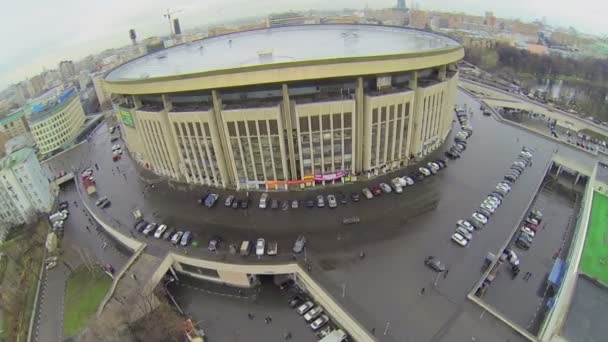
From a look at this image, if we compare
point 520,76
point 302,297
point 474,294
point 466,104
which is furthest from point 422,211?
point 520,76

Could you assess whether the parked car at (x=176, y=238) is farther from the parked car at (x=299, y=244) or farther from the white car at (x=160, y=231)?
the parked car at (x=299, y=244)

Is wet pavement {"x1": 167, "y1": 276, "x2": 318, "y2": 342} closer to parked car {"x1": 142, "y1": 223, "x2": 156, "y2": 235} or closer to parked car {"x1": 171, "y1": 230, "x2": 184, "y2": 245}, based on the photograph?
parked car {"x1": 171, "y1": 230, "x2": 184, "y2": 245}

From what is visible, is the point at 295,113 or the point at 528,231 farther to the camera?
the point at 295,113

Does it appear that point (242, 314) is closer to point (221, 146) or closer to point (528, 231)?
point (221, 146)

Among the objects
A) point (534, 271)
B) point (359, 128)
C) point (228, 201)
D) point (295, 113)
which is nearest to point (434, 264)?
point (534, 271)

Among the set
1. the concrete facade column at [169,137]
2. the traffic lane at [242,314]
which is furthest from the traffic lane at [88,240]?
the concrete facade column at [169,137]

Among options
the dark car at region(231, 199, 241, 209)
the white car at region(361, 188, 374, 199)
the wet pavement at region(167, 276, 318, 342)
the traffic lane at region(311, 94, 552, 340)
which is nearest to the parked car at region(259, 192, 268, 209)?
the dark car at region(231, 199, 241, 209)
